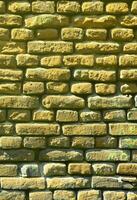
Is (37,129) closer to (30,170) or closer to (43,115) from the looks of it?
(43,115)

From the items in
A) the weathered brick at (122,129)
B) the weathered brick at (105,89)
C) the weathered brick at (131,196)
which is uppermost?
the weathered brick at (105,89)

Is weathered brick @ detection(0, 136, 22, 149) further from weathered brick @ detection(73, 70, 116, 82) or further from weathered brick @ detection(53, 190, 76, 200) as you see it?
weathered brick @ detection(73, 70, 116, 82)

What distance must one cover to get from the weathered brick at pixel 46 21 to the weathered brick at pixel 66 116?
1.87 feet

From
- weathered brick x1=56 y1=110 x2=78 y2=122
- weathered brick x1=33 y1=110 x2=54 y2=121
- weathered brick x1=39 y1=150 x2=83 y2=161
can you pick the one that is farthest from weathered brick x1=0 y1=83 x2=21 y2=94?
weathered brick x1=39 y1=150 x2=83 y2=161

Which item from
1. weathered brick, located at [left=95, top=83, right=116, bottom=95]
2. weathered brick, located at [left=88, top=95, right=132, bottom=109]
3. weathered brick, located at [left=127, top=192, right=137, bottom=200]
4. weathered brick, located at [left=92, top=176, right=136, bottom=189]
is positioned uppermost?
weathered brick, located at [left=95, top=83, right=116, bottom=95]

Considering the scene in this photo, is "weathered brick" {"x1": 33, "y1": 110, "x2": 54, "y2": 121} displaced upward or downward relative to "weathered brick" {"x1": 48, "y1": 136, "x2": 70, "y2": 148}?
upward

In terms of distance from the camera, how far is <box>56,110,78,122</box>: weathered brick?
331 cm

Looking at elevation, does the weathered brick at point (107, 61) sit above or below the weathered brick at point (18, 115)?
above

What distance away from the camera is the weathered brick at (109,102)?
3316mm

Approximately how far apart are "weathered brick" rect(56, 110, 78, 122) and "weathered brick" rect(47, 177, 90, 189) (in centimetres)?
39

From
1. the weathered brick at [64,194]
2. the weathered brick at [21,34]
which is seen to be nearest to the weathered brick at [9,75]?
the weathered brick at [21,34]

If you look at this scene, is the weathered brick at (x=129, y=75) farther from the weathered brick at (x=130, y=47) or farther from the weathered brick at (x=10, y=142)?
the weathered brick at (x=10, y=142)

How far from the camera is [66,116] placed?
3307 mm

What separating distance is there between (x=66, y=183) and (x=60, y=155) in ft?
0.61
